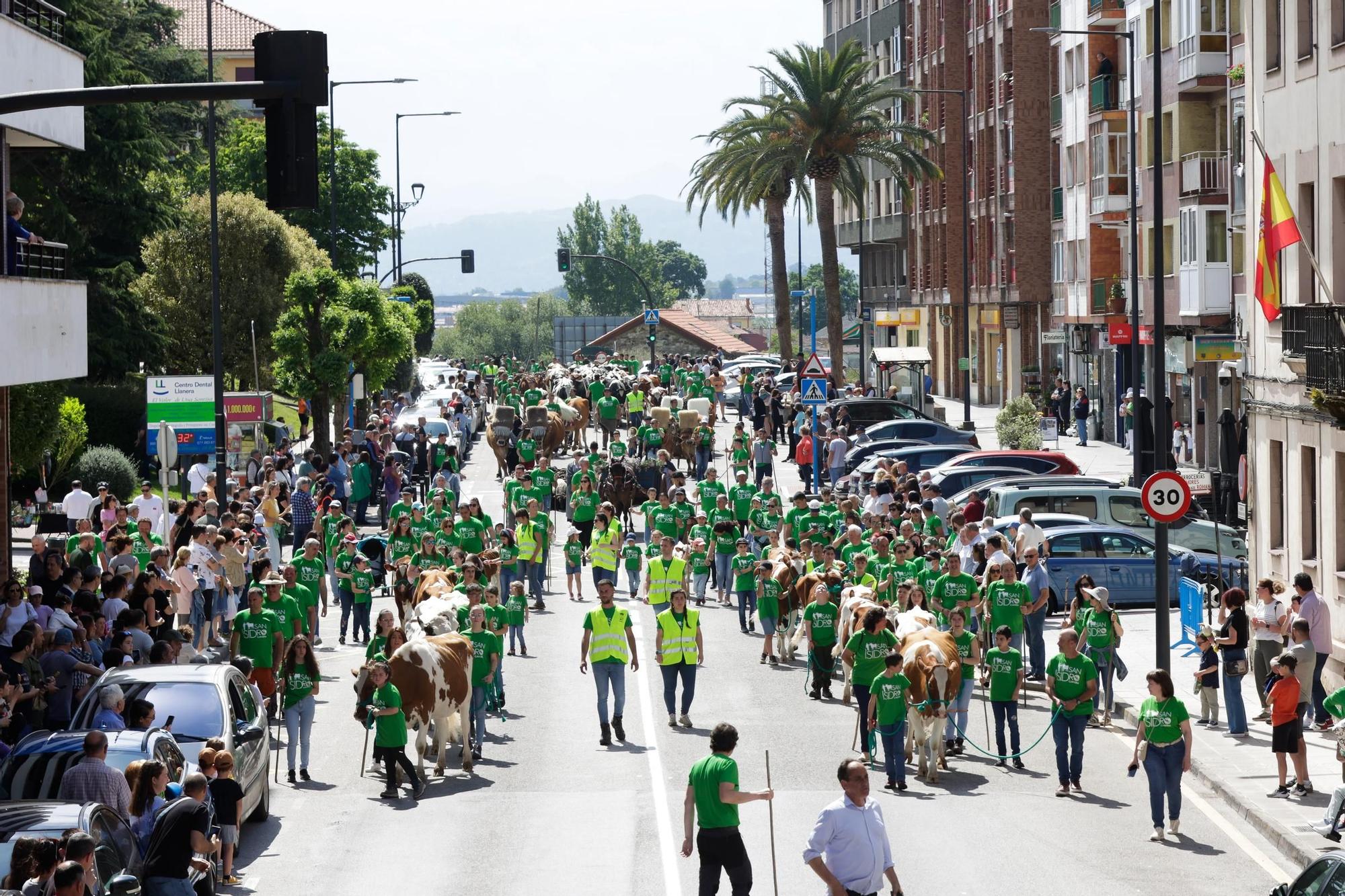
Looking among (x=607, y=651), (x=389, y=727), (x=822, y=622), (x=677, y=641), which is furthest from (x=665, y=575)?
(x=389, y=727)

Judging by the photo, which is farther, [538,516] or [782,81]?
[782,81]

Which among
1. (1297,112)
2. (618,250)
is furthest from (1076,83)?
(618,250)

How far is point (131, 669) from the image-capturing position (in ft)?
51.7

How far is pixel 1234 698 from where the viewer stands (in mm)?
19594

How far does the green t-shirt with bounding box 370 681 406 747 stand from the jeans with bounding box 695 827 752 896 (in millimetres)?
5648

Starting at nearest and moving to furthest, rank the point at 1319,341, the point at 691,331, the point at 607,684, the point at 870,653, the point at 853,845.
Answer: the point at 853,845 → the point at 870,653 → the point at 607,684 → the point at 1319,341 → the point at 691,331

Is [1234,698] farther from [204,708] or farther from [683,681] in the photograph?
[204,708]

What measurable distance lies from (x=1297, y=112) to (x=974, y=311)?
173 ft

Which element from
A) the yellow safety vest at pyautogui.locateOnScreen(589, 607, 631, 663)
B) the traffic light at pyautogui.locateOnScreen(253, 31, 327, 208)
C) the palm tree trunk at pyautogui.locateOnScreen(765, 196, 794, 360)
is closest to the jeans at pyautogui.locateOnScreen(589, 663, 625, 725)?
the yellow safety vest at pyautogui.locateOnScreen(589, 607, 631, 663)

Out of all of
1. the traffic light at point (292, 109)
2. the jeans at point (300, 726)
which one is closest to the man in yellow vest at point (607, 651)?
the jeans at point (300, 726)

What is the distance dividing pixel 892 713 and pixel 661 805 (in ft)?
7.51

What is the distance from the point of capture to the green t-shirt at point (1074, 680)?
16.8 m

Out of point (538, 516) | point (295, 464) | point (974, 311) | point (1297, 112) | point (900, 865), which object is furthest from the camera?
point (974, 311)

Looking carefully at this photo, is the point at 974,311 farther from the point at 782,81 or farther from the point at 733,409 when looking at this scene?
the point at 782,81
